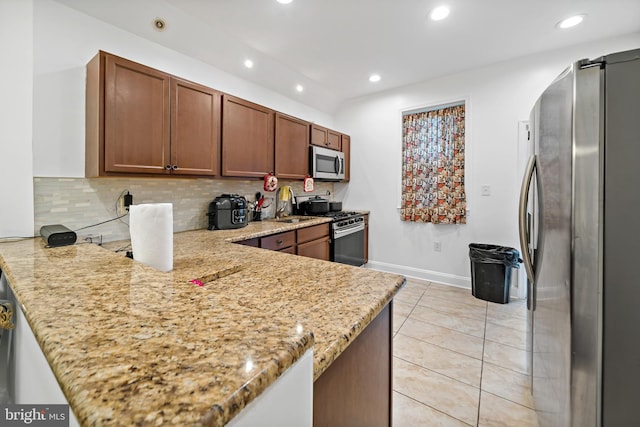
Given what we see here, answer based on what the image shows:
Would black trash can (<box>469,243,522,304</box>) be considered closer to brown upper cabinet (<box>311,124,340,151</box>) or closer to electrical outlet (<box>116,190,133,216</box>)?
brown upper cabinet (<box>311,124,340,151</box>)

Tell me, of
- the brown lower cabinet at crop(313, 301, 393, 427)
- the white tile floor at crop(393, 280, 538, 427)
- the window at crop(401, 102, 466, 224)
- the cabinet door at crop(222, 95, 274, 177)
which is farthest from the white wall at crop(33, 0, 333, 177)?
the window at crop(401, 102, 466, 224)

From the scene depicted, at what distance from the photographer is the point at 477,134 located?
3303 millimetres

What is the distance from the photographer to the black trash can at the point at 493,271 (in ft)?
9.53

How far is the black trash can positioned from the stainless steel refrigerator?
7.12ft

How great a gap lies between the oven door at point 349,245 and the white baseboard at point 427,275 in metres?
0.33

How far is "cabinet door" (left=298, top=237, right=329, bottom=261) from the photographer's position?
2.88 metres

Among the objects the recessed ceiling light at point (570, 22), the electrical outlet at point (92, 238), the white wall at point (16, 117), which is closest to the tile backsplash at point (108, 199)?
the electrical outlet at point (92, 238)

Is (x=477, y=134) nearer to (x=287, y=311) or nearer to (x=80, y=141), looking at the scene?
(x=287, y=311)

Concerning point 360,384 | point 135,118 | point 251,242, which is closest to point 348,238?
point 251,242

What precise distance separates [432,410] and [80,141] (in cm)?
283

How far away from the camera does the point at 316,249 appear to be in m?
3.07

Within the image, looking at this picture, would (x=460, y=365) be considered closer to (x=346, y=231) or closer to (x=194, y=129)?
(x=346, y=231)

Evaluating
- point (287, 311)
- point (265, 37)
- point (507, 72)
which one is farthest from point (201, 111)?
point (507, 72)

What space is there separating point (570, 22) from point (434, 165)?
172 cm
